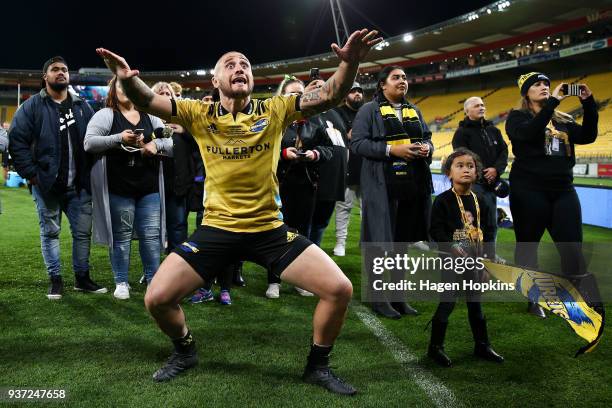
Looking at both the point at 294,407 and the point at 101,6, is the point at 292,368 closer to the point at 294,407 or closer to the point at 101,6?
the point at 294,407

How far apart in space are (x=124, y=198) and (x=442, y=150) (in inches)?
974

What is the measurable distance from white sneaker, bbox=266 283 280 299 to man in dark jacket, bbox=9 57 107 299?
5.57 feet

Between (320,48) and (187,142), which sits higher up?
(320,48)

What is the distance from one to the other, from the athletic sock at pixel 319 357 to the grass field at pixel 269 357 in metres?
0.13

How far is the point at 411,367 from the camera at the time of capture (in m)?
2.98

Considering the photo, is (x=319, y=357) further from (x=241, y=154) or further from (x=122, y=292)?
(x=122, y=292)

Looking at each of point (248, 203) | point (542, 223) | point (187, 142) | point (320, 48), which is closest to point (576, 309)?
point (542, 223)

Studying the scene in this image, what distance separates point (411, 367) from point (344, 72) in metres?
1.73

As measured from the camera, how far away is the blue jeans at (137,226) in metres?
4.27

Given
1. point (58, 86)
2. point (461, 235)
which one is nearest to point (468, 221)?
point (461, 235)

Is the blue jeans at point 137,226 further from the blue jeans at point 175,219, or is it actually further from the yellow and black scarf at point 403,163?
the yellow and black scarf at point 403,163

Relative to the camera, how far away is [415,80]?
35250mm

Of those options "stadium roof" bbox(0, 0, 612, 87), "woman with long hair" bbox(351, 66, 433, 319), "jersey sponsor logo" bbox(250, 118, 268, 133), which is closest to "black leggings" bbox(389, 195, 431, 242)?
"woman with long hair" bbox(351, 66, 433, 319)

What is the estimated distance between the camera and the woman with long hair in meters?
4.12
